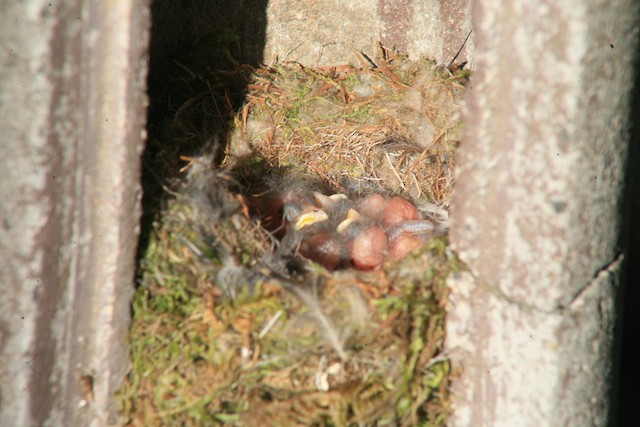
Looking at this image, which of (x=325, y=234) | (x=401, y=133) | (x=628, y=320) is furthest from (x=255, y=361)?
(x=628, y=320)

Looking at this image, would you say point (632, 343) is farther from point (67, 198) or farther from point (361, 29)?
point (67, 198)

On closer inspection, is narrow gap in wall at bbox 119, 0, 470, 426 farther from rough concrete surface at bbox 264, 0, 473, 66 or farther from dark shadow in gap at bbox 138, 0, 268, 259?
rough concrete surface at bbox 264, 0, 473, 66

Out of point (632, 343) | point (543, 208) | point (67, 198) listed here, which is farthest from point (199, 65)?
point (632, 343)

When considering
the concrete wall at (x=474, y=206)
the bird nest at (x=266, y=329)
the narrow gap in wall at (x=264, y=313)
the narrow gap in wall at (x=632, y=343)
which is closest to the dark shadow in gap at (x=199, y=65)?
the narrow gap in wall at (x=264, y=313)

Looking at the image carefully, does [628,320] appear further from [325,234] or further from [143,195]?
[143,195]

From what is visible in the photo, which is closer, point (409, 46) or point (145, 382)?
point (145, 382)
